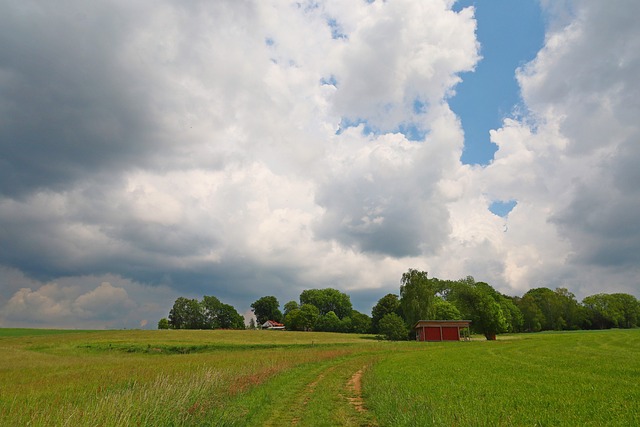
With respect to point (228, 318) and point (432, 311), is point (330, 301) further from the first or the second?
point (432, 311)

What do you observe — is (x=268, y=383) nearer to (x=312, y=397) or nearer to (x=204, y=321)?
(x=312, y=397)

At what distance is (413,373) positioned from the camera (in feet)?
86.0

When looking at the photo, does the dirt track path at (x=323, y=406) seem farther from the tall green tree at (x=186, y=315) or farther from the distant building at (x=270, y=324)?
the distant building at (x=270, y=324)

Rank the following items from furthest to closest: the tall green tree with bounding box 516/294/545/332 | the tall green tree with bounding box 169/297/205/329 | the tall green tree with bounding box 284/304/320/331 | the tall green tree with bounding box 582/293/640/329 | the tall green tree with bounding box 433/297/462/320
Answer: the tall green tree with bounding box 169/297/205/329, the tall green tree with bounding box 582/293/640/329, the tall green tree with bounding box 284/304/320/331, the tall green tree with bounding box 516/294/545/332, the tall green tree with bounding box 433/297/462/320

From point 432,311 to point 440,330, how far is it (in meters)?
6.73

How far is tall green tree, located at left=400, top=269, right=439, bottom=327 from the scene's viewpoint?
8819 centimetres

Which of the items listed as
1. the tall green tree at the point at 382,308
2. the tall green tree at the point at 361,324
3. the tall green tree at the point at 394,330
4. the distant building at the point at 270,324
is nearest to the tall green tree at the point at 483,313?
the tall green tree at the point at 394,330

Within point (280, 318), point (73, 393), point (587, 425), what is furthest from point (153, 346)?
point (280, 318)

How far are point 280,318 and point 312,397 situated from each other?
598 ft

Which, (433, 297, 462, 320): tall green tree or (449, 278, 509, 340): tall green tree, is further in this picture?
(433, 297, 462, 320): tall green tree

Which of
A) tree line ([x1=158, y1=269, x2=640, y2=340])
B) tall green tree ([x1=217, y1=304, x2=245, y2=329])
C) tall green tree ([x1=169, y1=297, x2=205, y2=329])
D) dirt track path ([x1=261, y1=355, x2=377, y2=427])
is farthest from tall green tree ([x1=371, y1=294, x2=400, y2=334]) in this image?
dirt track path ([x1=261, y1=355, x2=377, y2=427])

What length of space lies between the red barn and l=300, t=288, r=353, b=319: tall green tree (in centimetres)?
9850

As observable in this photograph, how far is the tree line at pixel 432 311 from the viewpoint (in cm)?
9106

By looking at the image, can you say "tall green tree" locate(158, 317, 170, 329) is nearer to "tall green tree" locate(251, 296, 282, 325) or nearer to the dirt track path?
"tall green tree" locate(251, 296, 282, 325)
